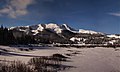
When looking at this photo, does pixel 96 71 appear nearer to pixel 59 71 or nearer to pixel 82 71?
pixel 82 71

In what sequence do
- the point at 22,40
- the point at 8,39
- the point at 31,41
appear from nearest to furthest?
1. the point at 8,39
2. the point at 22,40
3. the point at 31,41

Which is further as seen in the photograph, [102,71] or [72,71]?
[102,71]

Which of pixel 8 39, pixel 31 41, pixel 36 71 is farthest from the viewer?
pixel 31 41

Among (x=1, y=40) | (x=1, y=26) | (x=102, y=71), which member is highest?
(x=1, y=26)

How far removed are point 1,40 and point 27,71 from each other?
8145 cm

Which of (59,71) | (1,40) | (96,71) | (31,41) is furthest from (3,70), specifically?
(31,41)

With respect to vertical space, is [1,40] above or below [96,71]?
above

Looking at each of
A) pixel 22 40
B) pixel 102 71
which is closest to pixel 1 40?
pixel 22 40

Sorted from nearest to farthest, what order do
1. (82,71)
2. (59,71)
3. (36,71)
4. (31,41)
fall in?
(36,71) < (59,71) < (82,71) < (31,41)

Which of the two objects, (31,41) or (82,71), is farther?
(31,41)

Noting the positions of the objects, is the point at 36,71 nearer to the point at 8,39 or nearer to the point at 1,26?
the point at 8,39

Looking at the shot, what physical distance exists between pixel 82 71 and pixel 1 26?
92.7 metres

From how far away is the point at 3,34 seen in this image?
319 feet

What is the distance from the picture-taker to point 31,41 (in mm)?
142500
